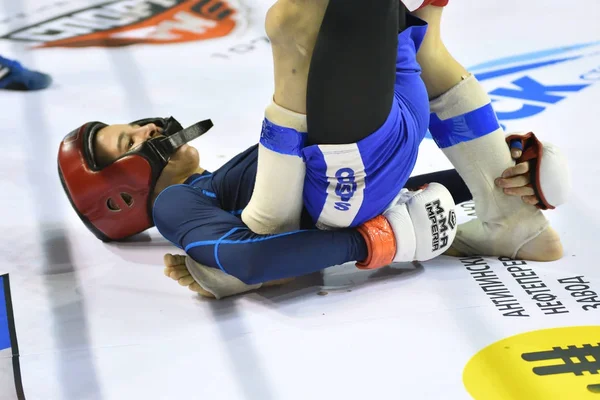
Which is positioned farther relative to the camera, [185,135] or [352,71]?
[185,135]

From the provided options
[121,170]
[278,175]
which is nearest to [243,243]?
[278,175]

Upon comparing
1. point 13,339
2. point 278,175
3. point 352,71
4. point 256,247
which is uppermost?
point 352,71

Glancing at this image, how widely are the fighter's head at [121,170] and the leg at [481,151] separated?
19.5 inches

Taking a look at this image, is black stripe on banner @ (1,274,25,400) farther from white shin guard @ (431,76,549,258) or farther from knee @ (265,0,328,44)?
white shin guard @ (431,76,549,258)

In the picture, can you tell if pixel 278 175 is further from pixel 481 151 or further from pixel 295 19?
pixel 481 151

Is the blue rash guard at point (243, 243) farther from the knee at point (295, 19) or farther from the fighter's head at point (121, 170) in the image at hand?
the knee at point (295, 19)

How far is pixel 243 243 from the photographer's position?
1296 mm

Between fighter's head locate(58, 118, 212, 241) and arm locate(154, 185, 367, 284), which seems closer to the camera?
arm locate(154, 185, 367, 284)

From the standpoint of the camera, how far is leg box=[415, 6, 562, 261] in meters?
1.45

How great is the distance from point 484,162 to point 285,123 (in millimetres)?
444

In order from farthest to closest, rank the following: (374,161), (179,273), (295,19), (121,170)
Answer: (121,170)
(179,273)
(374,161)
(295,19)

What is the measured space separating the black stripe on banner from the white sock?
432mm

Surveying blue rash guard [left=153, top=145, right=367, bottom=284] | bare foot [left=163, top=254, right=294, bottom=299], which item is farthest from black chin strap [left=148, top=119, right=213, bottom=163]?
bare foot [left=163, top=254, right=294, bottom=299]

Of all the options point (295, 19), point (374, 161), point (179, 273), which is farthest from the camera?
point (179, 273)
